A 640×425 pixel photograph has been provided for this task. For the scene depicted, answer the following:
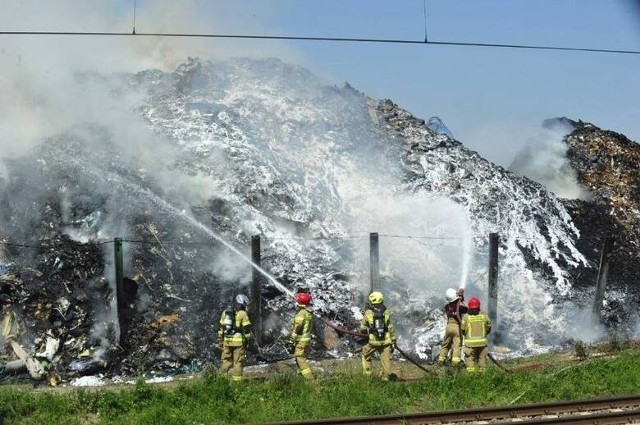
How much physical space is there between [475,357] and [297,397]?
3.63 m

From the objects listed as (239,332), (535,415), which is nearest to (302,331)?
(239,332)

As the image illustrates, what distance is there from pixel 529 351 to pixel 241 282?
7584 millimetres

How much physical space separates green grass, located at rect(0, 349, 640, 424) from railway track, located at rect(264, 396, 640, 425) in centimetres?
72

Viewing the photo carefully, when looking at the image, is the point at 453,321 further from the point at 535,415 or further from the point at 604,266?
the point at 604,266

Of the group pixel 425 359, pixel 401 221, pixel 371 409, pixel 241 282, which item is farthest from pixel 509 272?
pixel 371 409

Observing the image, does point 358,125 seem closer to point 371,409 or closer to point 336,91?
point 336,91

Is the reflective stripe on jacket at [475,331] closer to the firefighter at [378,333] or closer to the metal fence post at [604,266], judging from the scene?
the firefighter at [378,333]

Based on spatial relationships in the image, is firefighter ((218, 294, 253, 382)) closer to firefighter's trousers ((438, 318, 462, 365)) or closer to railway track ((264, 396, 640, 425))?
railway track ((264, 396, 640, 425))

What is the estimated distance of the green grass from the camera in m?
10.5

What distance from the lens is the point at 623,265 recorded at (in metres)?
24.8

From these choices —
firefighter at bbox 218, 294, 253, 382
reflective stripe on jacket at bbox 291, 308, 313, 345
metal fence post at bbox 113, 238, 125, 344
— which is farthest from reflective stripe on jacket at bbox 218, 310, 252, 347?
metal fence post at bbox 113, 238, 125, 344

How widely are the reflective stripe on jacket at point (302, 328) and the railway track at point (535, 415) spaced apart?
3130 millimetres

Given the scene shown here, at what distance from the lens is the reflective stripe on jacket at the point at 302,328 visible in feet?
42.4

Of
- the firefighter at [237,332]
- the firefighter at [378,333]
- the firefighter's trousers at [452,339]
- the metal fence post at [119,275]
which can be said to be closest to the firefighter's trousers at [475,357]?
the firefighter's trousers at [452,339]
